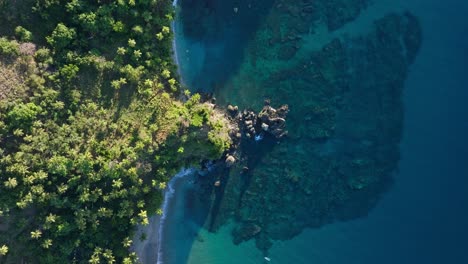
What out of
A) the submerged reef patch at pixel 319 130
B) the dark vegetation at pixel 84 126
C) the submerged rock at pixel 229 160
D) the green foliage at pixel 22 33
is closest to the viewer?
the dark vegetation at pixel 84 126

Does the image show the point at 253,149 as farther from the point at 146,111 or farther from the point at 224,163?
the point at 146,111

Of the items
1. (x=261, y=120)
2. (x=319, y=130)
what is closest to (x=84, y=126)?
(x=261, y=120)

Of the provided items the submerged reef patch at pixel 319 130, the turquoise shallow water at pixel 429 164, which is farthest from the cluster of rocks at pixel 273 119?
the turquoise shallow water at pixel 429 164

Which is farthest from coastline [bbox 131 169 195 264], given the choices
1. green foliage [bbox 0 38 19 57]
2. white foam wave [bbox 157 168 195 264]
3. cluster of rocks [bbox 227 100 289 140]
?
green foliage [bbox 0 38 19 57]

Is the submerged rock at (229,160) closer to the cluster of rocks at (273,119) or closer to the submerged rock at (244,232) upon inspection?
the cluster of rocks at (273,119)

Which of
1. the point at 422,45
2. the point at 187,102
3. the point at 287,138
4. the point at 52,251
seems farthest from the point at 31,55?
the point at 422,45

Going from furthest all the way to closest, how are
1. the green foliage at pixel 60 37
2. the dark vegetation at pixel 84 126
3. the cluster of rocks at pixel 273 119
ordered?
the cluster of rocks at pixel 273 119 → the green foliage at pixel 60 37 → the dark vegetation at pixel 84 126

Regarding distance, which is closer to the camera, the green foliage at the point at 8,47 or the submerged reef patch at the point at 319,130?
the green foliage at the point at 8,47

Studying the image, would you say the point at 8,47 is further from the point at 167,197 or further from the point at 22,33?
the point at 167,197

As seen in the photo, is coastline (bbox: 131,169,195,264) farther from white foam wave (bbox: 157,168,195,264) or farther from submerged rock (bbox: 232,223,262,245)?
submerged rock (bbox: 232,223,262,245)
